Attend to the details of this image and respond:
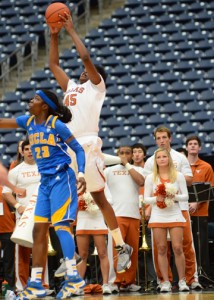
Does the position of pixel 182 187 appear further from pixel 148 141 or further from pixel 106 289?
pixel 148 141

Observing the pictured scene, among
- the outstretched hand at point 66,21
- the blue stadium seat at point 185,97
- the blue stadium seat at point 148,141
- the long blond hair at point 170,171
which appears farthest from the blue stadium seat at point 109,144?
the outstretched hand at point 66,21

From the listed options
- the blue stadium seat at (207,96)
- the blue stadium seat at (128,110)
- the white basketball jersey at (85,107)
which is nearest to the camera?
the white basketball jersey at (85,107)

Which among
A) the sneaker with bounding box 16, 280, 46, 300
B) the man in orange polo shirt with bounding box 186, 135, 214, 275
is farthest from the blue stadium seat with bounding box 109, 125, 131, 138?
the sneaker with bounding box 16, 280, 46, 300

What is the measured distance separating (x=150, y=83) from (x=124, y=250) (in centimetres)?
1159

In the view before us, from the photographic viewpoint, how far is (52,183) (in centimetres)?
718

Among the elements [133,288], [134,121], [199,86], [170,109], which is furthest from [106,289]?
[199,86]

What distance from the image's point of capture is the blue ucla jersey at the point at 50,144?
7211 millimetres

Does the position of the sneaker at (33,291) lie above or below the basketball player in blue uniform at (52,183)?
Result: below

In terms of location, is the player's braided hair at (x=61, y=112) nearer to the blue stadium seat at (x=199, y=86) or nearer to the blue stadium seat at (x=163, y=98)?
the blue stadium seat at (x=163, y=98)

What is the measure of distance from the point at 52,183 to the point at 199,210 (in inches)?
157

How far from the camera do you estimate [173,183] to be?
9.66 m

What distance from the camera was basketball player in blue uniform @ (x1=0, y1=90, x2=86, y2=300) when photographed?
23.2 feet

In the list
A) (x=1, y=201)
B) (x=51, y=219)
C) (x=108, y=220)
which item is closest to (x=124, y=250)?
(x=108, y=220)

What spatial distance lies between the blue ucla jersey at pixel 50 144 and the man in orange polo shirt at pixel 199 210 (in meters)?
3.73
